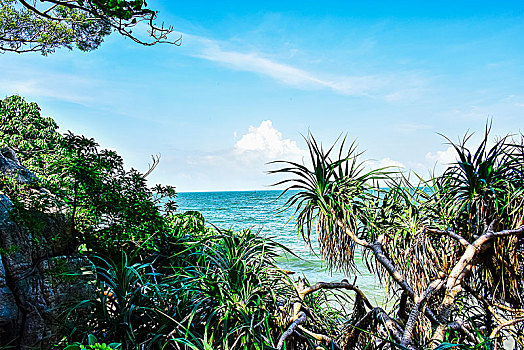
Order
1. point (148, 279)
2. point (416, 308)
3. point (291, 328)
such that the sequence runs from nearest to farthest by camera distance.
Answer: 1. point (291, 328)
2. point (416, 308)
3. point (148, 279)

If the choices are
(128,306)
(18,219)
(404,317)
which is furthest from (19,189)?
(404,317)

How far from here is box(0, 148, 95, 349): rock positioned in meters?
2.83

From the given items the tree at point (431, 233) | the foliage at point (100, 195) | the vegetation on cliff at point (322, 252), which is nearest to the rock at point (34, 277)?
the vegetation on cliff at point (322, 252)

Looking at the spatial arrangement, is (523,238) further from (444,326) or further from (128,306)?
(128,306)

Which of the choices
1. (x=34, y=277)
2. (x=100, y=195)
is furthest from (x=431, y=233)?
(x=34, y=277)

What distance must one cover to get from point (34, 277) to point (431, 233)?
319 cm

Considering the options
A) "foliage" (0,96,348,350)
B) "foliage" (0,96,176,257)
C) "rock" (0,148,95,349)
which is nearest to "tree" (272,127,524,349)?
"foliage" (0,96,348,350)

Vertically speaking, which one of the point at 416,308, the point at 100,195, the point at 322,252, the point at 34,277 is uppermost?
the point at 100,195

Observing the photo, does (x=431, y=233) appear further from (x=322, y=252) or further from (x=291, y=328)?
(x=291, y=328)

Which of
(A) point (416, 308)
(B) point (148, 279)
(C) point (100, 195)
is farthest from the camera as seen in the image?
(C) point (100, 195)

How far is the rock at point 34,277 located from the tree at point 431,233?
1864 millimetres

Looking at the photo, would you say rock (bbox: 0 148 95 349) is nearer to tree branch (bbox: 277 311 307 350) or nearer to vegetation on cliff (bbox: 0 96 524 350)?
vegetation on cliff (bbox: 0 96 524 350)

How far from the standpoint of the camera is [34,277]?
9.81 feet

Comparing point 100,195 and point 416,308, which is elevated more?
point 100,195
